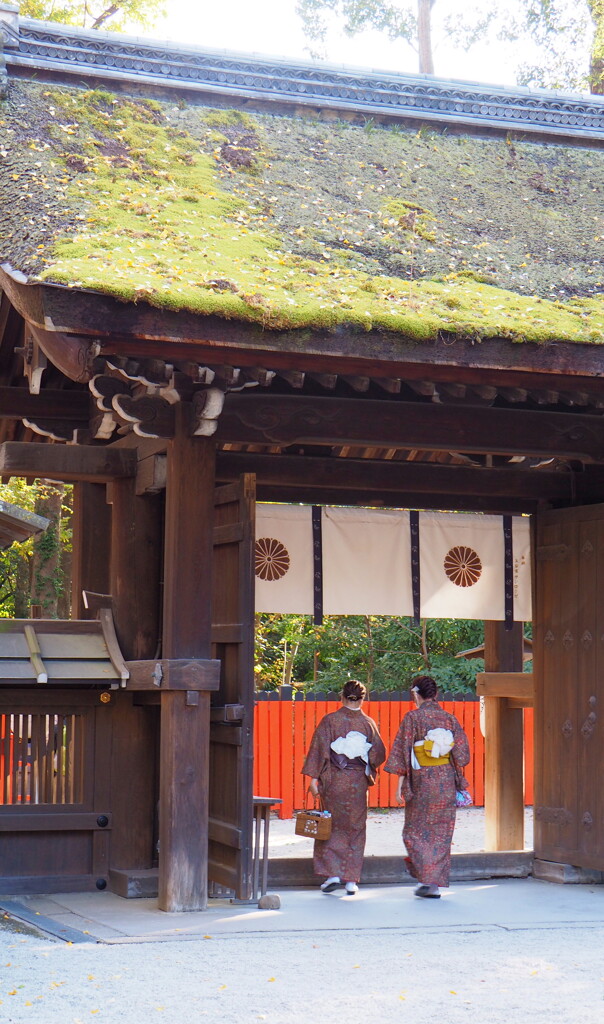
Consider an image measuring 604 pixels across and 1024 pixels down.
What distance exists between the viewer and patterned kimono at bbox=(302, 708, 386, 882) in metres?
7.08

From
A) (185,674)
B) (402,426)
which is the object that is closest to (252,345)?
(402,426)

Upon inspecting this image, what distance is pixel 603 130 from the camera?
9070 mm

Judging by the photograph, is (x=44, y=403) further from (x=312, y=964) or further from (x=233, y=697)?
(x=312, y=964)

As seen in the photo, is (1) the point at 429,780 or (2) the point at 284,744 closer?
(1) the point at 429,780

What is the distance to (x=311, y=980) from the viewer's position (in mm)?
4547

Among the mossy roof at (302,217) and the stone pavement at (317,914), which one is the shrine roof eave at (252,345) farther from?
the stone pavement at (317,914)

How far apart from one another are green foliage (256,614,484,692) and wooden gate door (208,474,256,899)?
11.2 m

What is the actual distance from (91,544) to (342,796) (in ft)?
8.58

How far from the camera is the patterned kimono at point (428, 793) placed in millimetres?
7027

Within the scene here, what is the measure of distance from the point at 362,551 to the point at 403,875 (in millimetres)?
2228

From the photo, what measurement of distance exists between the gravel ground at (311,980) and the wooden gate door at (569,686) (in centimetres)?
198

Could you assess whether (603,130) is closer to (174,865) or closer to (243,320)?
(243,320)

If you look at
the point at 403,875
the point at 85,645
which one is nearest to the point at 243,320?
the point at 85,645

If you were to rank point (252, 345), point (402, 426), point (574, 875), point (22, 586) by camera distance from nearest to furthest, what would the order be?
point (252, 345), point (402, 426), point (574, 875), point (22, 586)
